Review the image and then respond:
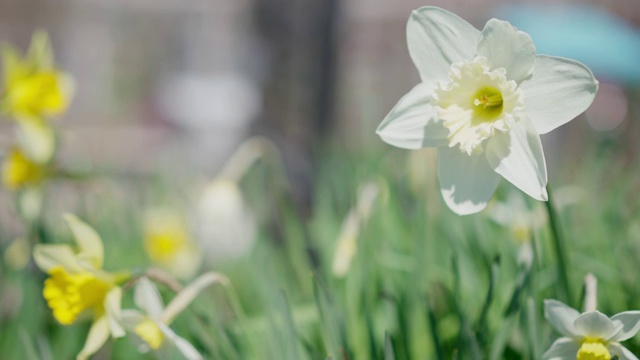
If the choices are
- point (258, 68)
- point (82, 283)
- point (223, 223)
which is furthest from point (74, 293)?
point (258, 68)

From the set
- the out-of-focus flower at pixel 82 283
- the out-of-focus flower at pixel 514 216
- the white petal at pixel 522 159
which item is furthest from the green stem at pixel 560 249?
the out-of-focus flower at pixel 82 283

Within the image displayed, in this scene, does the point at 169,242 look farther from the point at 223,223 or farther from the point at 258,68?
the point at 258,68

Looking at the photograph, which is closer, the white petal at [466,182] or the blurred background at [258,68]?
the white petal at [466,182]

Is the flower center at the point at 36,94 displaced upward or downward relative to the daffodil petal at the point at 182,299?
upward

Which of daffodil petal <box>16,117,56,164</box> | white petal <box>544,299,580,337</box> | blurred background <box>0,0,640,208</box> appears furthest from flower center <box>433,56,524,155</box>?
blurred background <box>0,0,640,208</box>

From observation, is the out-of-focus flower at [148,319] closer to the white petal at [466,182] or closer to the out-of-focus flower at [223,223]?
the white petal at [466,182]

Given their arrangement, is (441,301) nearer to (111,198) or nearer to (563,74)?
(563,74)

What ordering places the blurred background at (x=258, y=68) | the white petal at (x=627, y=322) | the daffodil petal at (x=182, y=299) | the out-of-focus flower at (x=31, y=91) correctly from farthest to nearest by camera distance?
the blurred background at (x=258, y=68) < the out-of-focus flower at (x=31, y=91) < the daffodil petal at (x=182, y=299) < the white petal at (x=627, y=322)

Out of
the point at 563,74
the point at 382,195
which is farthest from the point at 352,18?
the point at 563,74
